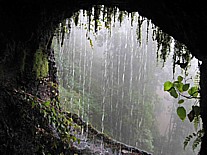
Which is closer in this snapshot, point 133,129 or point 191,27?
point 191,27

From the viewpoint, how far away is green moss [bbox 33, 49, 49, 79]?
330cm

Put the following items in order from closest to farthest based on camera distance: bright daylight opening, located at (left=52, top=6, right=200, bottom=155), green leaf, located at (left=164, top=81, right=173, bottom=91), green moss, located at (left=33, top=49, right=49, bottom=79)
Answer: green leaf, located at (left=164, top=81, right=173, bottom=91)
green moss, located at (left=33, top=49, right=49, bottom=79)
bright daylight opening, located at (left=52, top=6, right=200, bottom=155)

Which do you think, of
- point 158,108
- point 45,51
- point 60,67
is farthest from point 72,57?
point 45,51

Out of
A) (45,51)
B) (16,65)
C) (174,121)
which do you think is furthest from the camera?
(174,121)

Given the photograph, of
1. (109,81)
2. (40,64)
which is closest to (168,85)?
(40,64)

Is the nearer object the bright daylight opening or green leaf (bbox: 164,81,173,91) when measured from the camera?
green leaf (bbox: 164,81,173,91)

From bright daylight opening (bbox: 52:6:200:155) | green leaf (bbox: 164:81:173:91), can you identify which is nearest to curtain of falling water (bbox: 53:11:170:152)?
bright daylight opening (bbox: 52:6:200:155)

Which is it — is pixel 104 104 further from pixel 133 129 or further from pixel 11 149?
pixel 11 149

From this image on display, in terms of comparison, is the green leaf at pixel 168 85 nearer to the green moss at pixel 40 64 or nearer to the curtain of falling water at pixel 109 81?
the green moss at pixel 40 64

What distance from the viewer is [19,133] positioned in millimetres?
2678

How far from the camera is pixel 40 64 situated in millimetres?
3486

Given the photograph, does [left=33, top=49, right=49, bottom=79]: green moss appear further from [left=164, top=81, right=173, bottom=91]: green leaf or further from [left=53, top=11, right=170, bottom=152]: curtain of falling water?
[left=53, top=11, right=170, bottom=152]: curtain of falling water

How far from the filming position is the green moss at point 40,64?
330 cm

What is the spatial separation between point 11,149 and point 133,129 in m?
11.6
